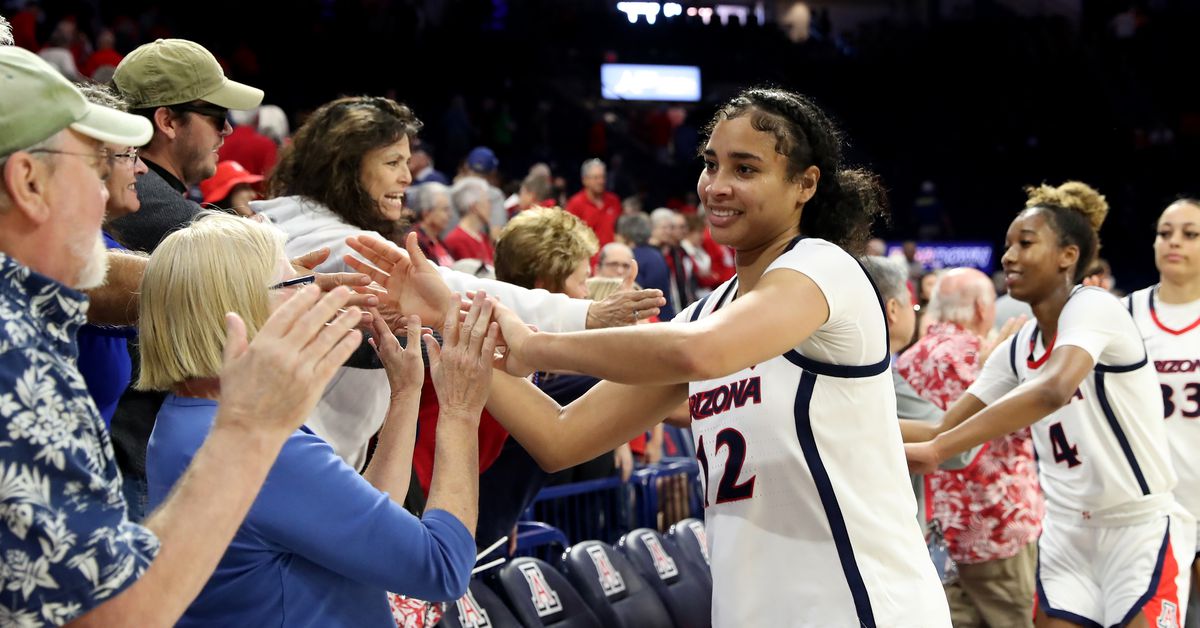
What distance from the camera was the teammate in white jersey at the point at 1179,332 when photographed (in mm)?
5133

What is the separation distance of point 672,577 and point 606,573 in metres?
0.47

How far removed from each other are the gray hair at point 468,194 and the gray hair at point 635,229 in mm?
1570

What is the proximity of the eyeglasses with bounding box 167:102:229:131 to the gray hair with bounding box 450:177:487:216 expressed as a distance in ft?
16.9

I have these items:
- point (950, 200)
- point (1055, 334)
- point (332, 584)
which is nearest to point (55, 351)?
point (332, 584)

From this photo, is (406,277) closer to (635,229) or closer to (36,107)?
(36,107)

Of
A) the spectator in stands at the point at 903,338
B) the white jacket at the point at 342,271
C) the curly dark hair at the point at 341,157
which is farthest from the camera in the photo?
the spectator in stands at the point at 903,338

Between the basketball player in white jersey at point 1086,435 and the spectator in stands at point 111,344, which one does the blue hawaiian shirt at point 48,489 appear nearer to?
the spectator in stands at point 111,344

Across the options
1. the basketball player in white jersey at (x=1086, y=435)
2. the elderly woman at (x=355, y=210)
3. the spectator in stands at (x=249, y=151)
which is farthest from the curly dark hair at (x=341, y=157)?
the spectator in stands at (x=249, y=151)

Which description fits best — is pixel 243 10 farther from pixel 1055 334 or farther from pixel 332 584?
pixel 332 584

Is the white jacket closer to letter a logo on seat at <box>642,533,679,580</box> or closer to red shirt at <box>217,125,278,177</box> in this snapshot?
letter a logo on seat at <box>642,533,679,580</box>

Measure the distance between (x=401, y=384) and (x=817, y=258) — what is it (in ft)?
2.92

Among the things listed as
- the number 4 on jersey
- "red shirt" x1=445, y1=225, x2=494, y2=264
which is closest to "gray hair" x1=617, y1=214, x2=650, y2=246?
"red shirt" x1=445, y1=225, x2=494, y2=264

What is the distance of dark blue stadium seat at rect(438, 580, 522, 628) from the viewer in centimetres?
428

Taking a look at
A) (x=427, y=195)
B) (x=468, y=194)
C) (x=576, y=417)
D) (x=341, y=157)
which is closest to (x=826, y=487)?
(x=576, y=417)
